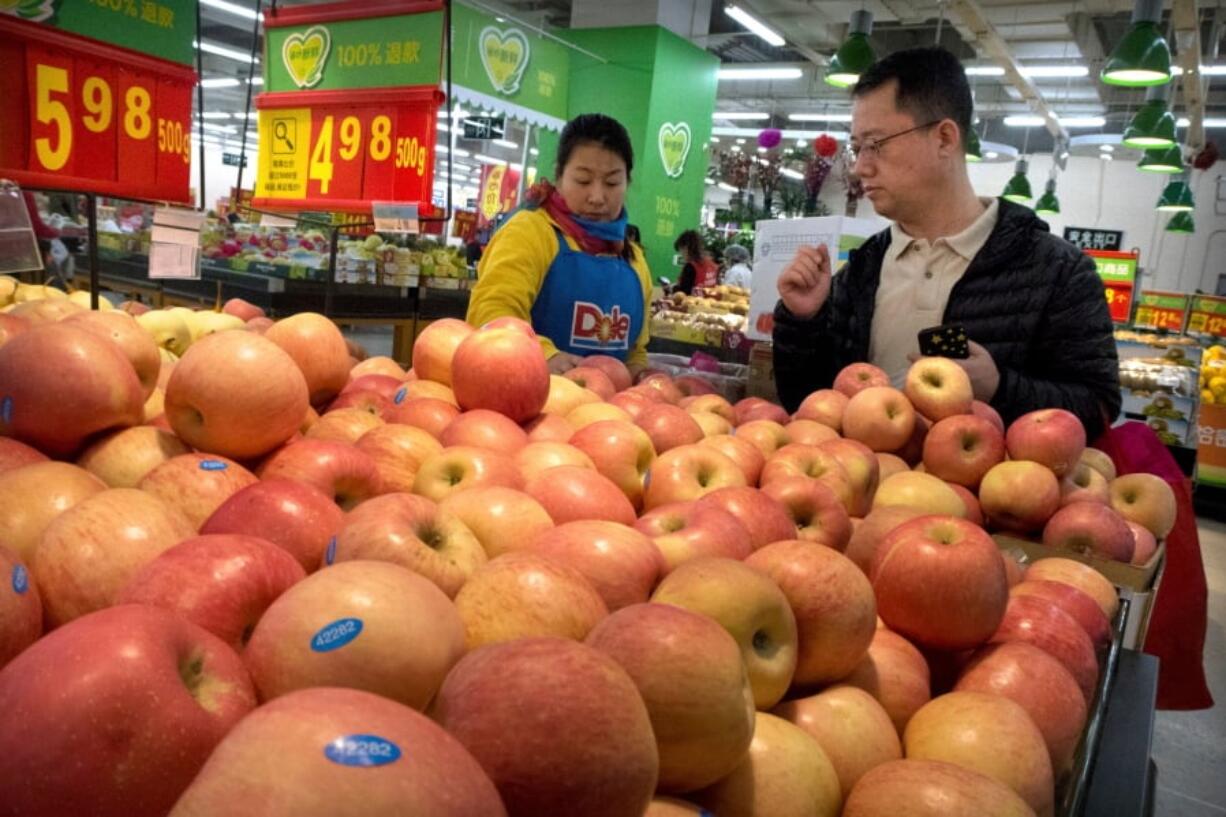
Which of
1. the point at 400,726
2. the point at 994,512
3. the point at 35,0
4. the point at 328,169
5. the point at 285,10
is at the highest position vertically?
the point at 285,10

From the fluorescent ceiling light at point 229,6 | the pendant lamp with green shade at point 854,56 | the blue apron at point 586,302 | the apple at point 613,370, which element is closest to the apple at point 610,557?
the apple at point 613,370

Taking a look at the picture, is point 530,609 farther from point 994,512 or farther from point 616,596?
point 994,512

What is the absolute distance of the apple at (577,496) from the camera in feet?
4.15

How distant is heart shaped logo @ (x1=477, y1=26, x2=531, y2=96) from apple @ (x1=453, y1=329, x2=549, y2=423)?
6.33 meters

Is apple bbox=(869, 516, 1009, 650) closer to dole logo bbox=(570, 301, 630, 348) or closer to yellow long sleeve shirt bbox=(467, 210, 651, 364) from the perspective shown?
yellow long sleeve shirt bbox=(467, 210, 651, 364)

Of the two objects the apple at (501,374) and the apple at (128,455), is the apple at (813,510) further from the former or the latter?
the apple at (128,455)

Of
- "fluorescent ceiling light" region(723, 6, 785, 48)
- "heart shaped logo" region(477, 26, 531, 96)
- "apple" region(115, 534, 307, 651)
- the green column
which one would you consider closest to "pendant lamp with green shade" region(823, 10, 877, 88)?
the green column

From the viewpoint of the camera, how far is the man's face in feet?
7.99

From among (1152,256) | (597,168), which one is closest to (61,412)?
(597,168)

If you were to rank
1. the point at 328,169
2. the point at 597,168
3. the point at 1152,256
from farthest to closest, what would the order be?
1. the point at 1152,256
2. the point at 328,169
3. the point at 597,168

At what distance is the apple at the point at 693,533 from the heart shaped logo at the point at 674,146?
29.7 feet

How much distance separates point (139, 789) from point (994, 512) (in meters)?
1.66

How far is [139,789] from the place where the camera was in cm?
61

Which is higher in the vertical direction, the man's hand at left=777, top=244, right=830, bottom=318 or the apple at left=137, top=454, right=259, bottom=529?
the man's hand at left=777, top=244, right=830, bottom=318
